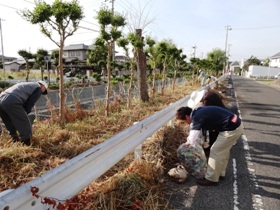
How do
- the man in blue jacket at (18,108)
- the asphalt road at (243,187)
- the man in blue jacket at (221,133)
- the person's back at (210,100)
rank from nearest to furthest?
the asphalt road at (243,187) < the man in blue jacket at (221,133) < the man in blue jacket at (18,108) < the person's back at (210,100)

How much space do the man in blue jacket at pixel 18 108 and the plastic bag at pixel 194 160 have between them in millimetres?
2977

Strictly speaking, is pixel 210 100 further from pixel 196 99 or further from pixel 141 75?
pixel 141 75

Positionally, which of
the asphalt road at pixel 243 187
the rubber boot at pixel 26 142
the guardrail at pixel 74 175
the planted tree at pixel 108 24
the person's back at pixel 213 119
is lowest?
the asphalt road at pixel 243 187

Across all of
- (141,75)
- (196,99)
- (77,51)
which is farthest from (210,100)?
(77,51)

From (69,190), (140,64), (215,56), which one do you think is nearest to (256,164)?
(69,190)

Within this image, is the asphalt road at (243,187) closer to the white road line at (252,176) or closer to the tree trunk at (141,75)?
the white road line at (252,176)

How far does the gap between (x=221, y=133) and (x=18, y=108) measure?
3733 millimetres

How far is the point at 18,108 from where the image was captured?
490 centimetres

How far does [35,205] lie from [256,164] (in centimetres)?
413

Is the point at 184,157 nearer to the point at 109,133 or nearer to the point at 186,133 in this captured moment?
the point at 186,133

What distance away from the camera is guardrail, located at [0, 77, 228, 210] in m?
1.72

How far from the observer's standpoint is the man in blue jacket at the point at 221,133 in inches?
152

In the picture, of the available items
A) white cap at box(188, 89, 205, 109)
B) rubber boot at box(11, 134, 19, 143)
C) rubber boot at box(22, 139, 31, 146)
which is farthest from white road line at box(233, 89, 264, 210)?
rubber boot at box(11, 134, 19, 143)

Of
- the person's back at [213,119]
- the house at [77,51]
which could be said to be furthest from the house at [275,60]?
the person's back at [213,119]
